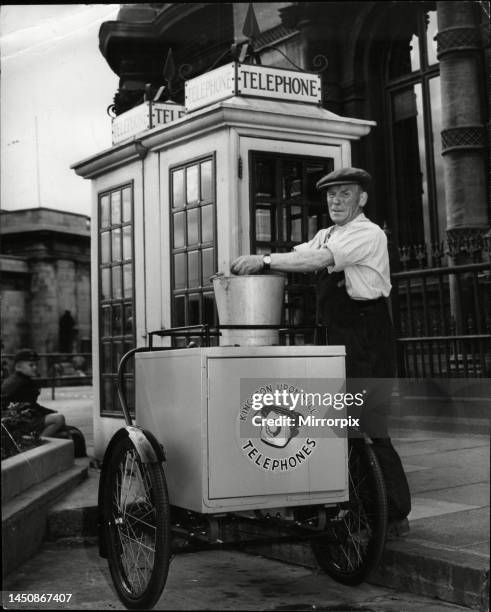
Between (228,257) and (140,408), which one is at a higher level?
(228,257)

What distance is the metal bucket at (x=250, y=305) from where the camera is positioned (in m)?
3.23

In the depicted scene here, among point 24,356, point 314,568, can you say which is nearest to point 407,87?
point 24,356

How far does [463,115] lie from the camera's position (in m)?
7.83

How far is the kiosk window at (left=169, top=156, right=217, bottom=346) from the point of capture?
4787 mm

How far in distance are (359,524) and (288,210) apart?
6.62ft

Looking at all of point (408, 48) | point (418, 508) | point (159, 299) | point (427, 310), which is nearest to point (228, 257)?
point (159, 299)

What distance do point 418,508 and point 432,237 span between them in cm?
455

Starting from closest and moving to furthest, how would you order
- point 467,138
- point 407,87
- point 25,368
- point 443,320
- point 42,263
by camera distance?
point 25,368 < point 443,320 < point 467,138 < point 407,87 < point 42,263

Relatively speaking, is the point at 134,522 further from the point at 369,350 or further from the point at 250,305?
the point at 369,350

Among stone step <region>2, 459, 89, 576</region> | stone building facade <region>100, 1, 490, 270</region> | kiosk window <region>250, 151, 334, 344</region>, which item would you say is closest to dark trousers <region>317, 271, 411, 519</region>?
kiosk window <region>250, 151, 334, 344</region>

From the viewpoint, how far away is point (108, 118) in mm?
5250

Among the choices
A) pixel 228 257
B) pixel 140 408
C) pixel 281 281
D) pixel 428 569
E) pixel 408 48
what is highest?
pixel 408 48

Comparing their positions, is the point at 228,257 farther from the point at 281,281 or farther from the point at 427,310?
the point at 427,310

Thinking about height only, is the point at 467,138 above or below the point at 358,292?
above
